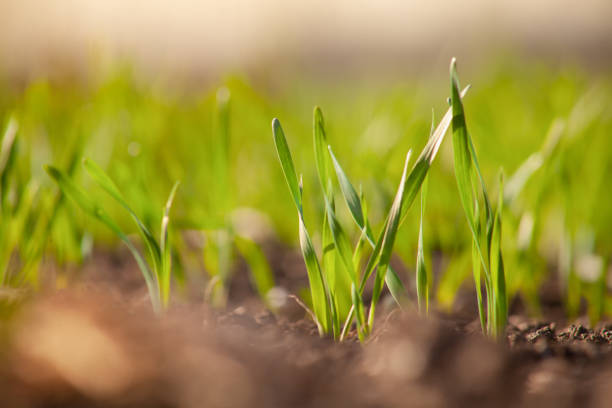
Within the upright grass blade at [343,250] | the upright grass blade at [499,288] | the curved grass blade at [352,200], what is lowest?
the upright grass blade at [499,288]

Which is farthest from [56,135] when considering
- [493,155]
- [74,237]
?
[493,155]

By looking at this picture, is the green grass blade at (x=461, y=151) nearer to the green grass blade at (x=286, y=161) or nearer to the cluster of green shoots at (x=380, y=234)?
the cluster of green shoots at (x=380, y=234)

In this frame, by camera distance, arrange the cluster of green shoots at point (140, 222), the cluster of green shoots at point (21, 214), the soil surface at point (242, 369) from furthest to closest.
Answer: the cluster of green shoots at point (21, 214)
the cluster of green shoots at point (140, 222)
the soil surface at point (242, 369)

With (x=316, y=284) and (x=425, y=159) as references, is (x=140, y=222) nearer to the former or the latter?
(x=316, y=284)

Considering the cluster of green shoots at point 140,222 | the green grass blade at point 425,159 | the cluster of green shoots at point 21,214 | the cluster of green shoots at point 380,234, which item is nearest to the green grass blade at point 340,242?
the cluster of green shoots at point 380,234

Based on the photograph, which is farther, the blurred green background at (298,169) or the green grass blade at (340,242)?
the blurred green background at (298,169)

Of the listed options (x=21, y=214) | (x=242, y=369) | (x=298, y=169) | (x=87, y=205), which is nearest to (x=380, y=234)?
(x=242, y=369)

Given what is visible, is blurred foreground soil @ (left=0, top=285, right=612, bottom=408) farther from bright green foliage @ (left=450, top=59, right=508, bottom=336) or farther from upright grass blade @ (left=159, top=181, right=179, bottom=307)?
upright grass blade @ (left=159, top=181, right=179, bottom=307)
